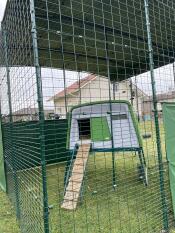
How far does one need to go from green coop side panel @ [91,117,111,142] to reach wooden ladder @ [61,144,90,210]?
35 centimetres

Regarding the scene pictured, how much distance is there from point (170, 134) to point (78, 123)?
2559 millimetres

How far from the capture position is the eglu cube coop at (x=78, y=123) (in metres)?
3.19

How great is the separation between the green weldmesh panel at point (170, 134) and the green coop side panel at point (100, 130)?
2.14m

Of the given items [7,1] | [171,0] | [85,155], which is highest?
[171,0]

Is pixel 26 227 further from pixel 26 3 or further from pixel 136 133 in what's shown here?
pixel 136 133

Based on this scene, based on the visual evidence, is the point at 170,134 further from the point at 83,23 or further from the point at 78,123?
the point at 78,123

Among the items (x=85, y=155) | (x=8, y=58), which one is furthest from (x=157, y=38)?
(x=8, y=58)

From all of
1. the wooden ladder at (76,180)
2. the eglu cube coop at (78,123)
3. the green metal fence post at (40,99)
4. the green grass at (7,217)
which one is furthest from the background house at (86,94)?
the green grass at (7,217)

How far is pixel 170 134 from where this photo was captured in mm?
3844

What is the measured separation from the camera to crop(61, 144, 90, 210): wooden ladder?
15.1 ft

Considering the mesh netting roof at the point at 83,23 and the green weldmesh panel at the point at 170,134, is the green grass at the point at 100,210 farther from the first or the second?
the mesh netting roof at the point at 83,23

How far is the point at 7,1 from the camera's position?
12.1 feet

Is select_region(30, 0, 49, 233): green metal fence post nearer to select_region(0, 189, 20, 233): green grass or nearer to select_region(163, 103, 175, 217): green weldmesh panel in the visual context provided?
select_region(0, 189, 20, 233): green grass

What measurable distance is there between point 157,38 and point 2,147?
3.67 meters
